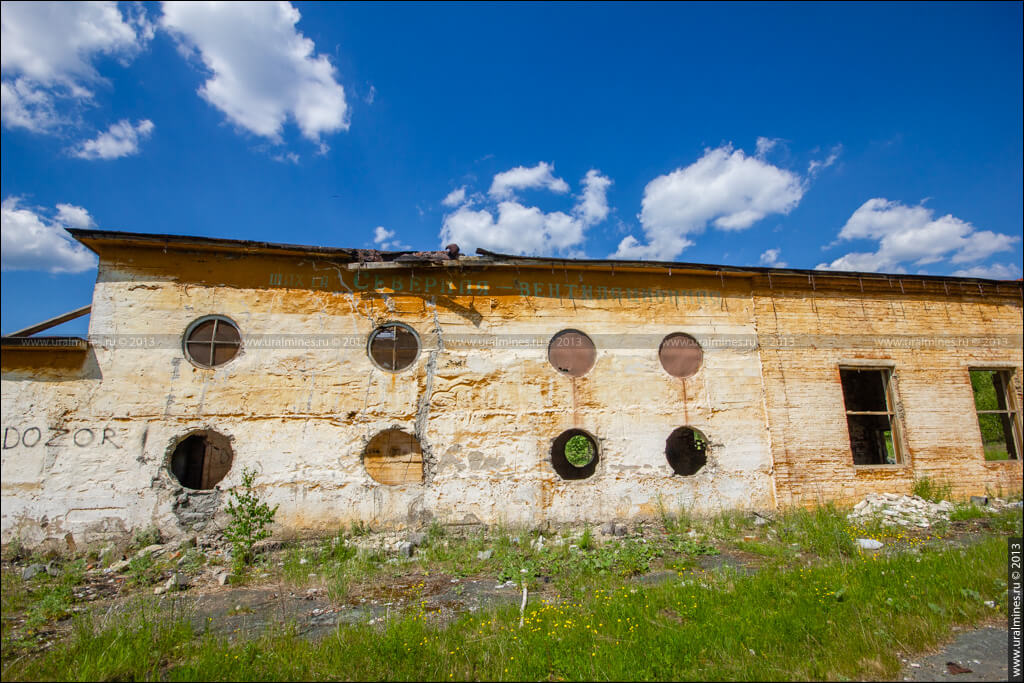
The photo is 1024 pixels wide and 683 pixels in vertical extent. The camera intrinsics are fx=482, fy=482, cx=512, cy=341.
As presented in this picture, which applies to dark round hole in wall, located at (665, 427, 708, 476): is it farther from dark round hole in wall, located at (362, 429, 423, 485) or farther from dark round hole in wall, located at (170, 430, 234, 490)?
dark round hole in wall, located at (170, 430, 234, 490)

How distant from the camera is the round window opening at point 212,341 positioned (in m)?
7.44

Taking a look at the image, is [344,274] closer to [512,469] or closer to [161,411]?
[161,411]

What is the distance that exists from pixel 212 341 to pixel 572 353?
5.82 m

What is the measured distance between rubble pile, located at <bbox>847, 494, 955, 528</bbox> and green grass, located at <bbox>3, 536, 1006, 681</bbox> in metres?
3.08

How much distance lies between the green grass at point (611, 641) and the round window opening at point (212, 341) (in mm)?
3548

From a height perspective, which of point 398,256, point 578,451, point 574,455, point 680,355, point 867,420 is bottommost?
point 574,455

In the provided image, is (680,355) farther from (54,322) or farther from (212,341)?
(54,322)

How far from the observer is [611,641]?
13.3 ft

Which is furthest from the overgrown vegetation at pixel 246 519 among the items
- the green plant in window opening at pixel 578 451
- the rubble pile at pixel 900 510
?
the green plant in window opening at pixel 578 451

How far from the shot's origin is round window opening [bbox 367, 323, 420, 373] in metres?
7.95

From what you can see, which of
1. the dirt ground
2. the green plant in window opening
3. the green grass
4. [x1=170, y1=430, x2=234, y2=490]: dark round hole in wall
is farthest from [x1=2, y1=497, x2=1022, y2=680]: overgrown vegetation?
the green plant in window opening

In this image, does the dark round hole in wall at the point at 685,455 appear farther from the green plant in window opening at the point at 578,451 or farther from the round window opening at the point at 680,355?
the green plant in window opening at the point at 578,451

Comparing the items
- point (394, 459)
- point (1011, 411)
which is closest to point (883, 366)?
point (1011, 411)

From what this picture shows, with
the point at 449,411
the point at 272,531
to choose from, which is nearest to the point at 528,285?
the point at 449,411
